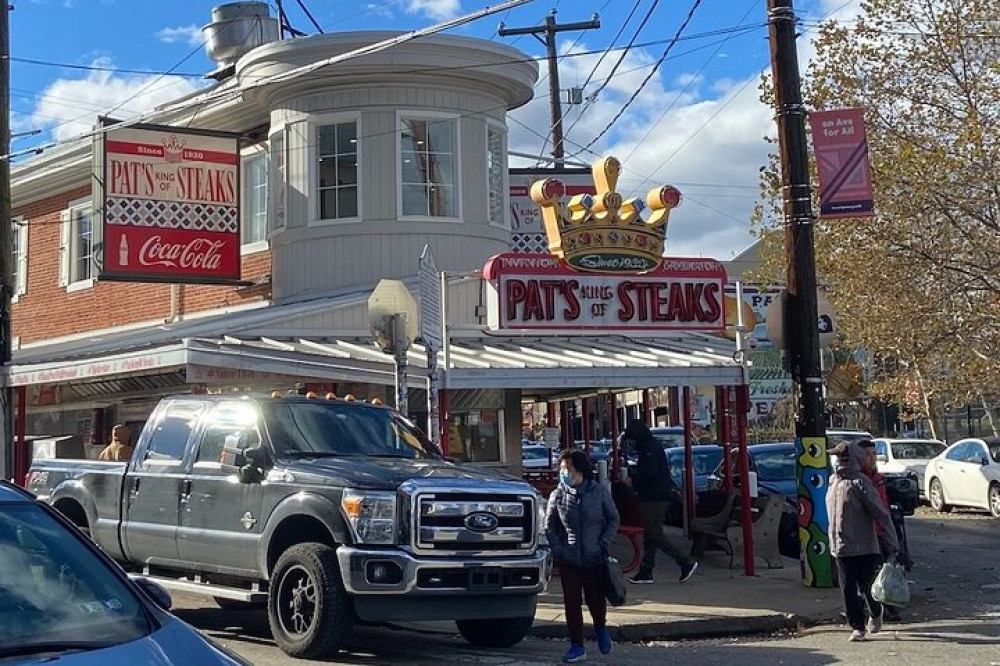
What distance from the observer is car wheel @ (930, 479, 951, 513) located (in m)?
25.1

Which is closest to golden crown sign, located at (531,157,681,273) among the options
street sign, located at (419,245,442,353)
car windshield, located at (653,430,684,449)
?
street sign, located at (419,245,442,353)

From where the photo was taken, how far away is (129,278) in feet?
60.7

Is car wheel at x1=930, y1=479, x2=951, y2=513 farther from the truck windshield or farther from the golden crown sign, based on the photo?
the truck windshield

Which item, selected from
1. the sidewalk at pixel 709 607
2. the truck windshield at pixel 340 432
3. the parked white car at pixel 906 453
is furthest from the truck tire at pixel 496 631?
the parked white car at pixel 906 453

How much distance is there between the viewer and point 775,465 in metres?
19.5

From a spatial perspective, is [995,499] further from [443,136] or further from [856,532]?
[856,532]

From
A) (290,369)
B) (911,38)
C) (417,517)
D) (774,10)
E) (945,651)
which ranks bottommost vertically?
(945,651)

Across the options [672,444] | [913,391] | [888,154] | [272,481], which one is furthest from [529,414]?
[272,481]

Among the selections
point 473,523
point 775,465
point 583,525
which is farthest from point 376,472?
point 775,465

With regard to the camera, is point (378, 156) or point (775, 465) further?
point (775, 465)

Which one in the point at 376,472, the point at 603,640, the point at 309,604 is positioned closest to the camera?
the point at 309,604

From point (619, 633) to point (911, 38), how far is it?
1500 centimetres

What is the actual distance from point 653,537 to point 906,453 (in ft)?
54.4

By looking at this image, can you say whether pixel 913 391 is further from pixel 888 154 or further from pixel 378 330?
pixel 378 330
